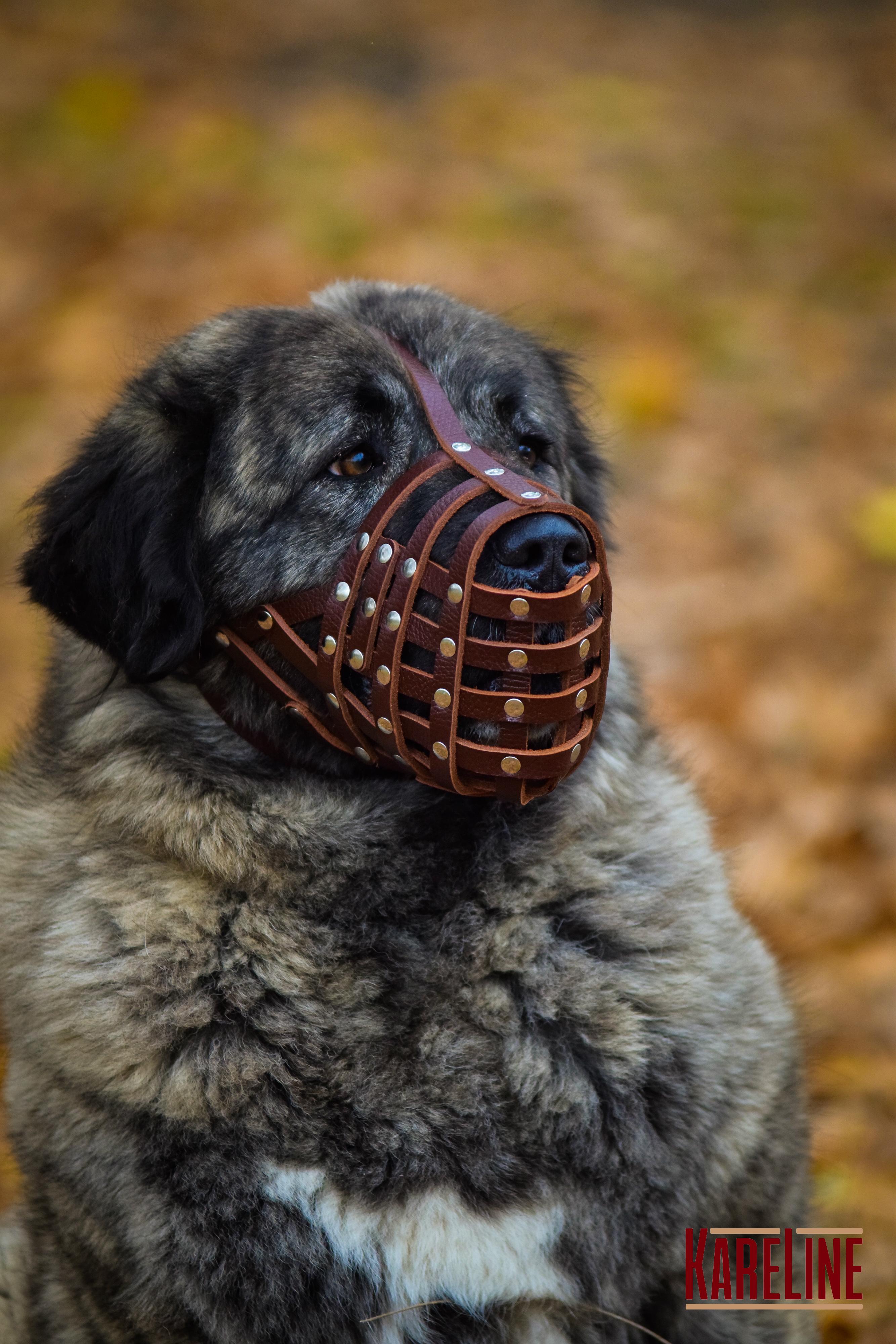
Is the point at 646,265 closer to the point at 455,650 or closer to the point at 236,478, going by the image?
the point at 236,478

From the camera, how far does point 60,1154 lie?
240cm

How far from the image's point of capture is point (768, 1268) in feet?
8.30

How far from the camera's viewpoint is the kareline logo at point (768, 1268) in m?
2.43

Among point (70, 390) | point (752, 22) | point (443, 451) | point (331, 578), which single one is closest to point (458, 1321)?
point (331, 578)

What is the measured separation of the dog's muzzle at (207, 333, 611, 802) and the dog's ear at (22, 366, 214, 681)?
211mm

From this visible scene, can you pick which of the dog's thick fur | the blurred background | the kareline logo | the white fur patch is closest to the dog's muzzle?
the dog's thick fur

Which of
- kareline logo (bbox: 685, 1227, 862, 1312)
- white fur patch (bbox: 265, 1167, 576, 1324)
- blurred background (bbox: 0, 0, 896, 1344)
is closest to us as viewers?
white fur patch (bbox: 265, 1167, 576, 1324)

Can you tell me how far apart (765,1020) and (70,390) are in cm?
558

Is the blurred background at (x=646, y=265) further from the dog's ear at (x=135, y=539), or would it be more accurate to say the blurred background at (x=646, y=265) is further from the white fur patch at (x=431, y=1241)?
the white fur patch at (x=431, y=1241)

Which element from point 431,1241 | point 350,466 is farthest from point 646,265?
point 431,1241

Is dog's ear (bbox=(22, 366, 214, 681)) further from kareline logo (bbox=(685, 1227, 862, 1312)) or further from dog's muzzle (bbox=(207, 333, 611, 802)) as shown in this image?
kareline logo (bbox=(685, 1227, 862, 1312))

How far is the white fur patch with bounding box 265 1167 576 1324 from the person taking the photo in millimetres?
2221

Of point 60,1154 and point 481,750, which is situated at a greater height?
point 481,750

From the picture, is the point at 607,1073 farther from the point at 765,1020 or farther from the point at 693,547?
the point at 693,547
